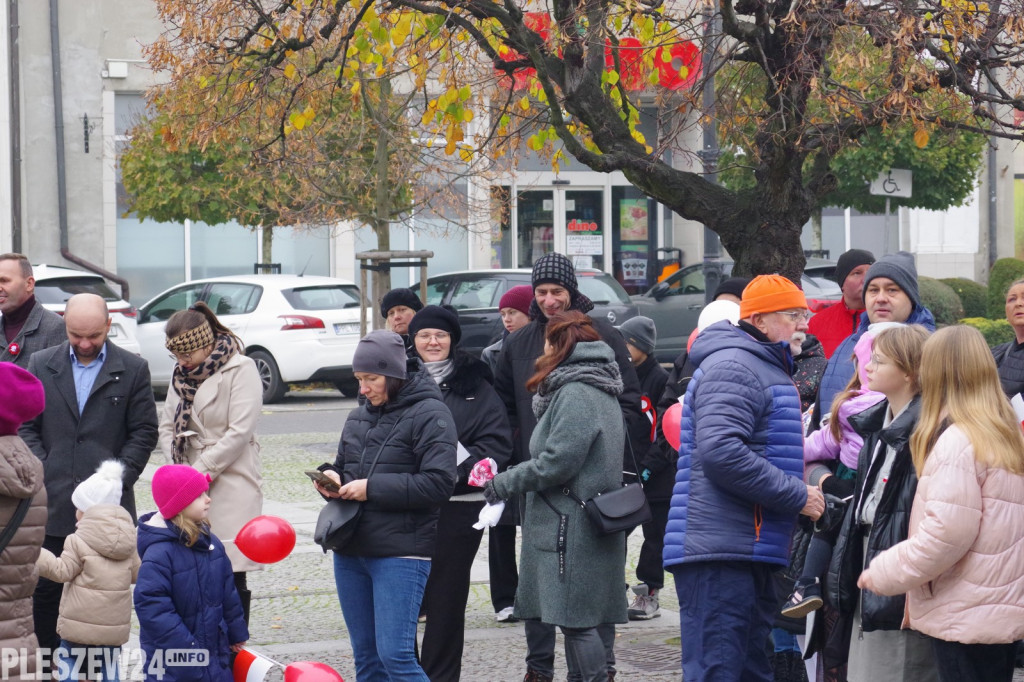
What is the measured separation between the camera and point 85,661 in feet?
17.3

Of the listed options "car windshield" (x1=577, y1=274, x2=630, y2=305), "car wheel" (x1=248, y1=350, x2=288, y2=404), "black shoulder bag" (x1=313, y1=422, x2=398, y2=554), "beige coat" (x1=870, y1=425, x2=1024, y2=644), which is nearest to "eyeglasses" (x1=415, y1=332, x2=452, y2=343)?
"black shoulder bag" (x1=313, y1=422, x2=398, y2=554)

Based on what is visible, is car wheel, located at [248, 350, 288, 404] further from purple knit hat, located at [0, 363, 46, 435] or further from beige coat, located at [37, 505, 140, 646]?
purple knit hat, located at [0, 363, 46, 435]

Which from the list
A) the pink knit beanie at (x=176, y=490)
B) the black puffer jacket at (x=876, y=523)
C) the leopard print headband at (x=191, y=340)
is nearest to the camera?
the black puffer jacket at (x=876, y=523)

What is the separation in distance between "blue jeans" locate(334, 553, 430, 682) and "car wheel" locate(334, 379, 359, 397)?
1319cm

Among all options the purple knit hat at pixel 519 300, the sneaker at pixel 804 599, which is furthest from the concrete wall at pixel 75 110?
the sneaker at pixel 804 599

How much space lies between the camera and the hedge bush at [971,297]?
21891 millimetres

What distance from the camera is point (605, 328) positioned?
6.29 metres

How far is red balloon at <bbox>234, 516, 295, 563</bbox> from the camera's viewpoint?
532 centimetres

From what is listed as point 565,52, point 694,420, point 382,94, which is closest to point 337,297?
point 382,94

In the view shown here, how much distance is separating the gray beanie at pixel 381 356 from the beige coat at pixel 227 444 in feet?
3.77

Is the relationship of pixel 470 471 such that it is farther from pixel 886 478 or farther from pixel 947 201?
pixel 947 201

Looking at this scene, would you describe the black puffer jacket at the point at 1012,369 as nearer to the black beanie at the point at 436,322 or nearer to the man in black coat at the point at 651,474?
the man in black coat at the point at 651,474

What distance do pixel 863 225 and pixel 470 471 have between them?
87.8 ft

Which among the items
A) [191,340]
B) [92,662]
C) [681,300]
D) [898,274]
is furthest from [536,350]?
[681,300]
